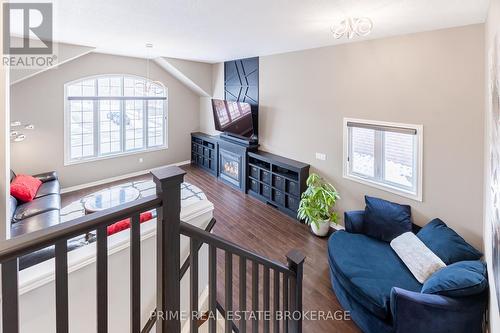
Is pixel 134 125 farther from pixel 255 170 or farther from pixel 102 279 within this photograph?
pixel 102 279

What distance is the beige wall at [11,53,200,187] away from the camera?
5.16 metres

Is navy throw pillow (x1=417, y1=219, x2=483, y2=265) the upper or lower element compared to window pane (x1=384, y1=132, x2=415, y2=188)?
lower

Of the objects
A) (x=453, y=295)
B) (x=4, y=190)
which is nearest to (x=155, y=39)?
(x=4, y=190)

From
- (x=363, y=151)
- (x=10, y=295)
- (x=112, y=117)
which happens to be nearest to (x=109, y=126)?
(x=112, y=117)

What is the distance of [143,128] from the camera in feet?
23.1

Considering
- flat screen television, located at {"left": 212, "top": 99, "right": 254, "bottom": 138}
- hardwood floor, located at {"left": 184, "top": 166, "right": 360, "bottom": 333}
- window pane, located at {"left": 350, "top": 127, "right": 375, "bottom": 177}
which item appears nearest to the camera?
hardwood floor, located at {"left": 184, "top": 166, "right": 360, "bottom": 333}

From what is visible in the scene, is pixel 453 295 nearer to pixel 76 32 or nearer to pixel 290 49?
pixel 290 49

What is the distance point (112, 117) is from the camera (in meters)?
6.48

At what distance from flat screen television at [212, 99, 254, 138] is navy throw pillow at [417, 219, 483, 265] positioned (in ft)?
12.3

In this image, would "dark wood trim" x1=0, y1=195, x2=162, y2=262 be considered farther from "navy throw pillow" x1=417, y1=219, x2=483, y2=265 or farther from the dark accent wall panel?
the dark accent wall panel

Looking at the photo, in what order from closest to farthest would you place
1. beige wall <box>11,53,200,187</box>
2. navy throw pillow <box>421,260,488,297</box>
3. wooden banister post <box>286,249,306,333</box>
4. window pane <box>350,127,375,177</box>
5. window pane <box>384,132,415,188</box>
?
wooden banister post <box>286,249,306,333</box>, navy throw pillow <box>421,260,488,297</box>, window pane <box>384,132,415,188</box>, window pane <box>350,127,375,177</box>, beige wall <box>11,53,200,187</box>

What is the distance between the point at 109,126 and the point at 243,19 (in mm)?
4792

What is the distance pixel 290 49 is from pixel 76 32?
10.8 feet

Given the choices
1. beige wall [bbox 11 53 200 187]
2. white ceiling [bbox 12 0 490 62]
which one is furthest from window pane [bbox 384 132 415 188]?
beige wall [bbox 11 53 200 187]
